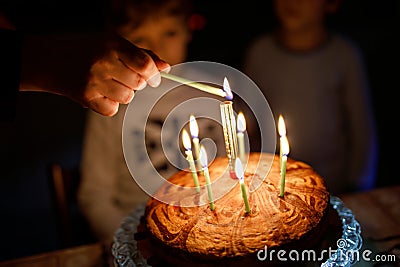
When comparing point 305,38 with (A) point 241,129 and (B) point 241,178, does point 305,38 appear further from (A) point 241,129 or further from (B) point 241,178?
(B) point 241,178

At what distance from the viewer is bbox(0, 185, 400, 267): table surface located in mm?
1209

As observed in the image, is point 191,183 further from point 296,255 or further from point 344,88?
point 344,88

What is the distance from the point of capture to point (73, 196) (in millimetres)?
1772

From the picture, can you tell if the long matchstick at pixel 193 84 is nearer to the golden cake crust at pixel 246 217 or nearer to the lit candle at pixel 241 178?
the lit candle at pixel 241 178

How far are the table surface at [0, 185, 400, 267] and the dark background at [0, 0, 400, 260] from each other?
1.54 meters

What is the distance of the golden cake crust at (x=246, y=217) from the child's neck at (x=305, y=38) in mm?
1027

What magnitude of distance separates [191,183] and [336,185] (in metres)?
1.12

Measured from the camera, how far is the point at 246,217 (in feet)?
3.26

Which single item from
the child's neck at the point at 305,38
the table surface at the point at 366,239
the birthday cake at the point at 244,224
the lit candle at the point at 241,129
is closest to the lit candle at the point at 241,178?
the birthday cake at the point at 244,224

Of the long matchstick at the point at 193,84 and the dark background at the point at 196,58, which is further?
the dark background at the point at 196,58

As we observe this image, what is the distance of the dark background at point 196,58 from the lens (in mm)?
2949

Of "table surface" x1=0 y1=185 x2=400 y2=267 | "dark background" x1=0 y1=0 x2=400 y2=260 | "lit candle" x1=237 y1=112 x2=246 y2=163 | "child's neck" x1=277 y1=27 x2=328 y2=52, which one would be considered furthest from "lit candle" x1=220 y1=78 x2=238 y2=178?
"dark background" x1=0 y1=0 x2=400 y2=260

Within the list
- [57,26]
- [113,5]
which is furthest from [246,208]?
[57,26]

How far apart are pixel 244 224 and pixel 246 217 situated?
0.08 ft
